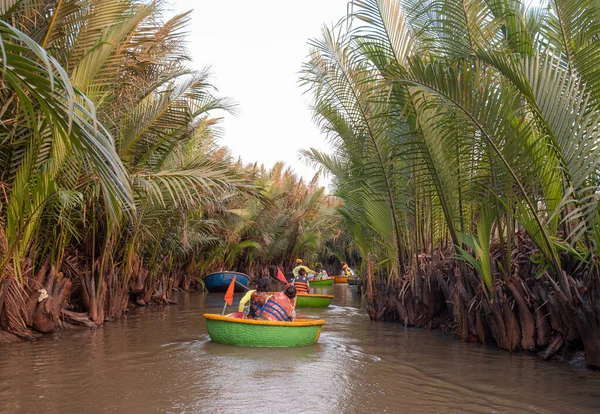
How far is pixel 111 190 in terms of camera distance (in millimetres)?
3051

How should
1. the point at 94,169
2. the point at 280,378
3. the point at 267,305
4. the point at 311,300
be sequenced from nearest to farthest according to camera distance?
1. the point at 94,169
2. the point at 280,378
3. the point at 267,305
4. the point at 311,300

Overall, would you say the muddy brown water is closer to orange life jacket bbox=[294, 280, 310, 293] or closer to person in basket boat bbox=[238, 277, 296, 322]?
person in basket boat bbox=[238, 277, 296, 322]

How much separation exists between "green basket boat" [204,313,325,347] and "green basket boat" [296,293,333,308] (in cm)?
687

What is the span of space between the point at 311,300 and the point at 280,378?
9.51 metres

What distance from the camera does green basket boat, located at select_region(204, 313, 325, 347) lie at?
8.83 m

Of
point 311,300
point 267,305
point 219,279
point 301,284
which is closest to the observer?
point 267,305

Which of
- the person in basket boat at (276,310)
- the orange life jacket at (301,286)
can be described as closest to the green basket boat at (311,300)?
the orange life jacket at (301,286)

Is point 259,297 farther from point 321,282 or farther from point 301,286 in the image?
point 321,282

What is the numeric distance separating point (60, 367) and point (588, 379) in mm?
6556

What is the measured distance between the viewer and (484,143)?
7.65 metres

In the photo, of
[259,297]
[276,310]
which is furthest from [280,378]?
[259,297]

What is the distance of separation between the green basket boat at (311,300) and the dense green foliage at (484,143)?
10.8 ft

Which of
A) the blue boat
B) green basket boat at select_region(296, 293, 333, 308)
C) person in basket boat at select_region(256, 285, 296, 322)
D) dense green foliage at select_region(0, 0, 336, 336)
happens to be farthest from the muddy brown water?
the blue boat

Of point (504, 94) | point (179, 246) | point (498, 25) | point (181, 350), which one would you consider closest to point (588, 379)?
point (504, 94)
